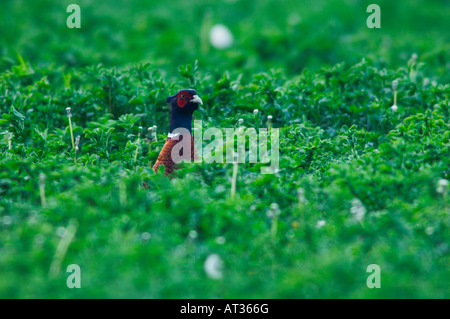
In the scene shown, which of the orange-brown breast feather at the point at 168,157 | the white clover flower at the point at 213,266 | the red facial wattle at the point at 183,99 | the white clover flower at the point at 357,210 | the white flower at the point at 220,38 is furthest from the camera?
the white flower at the point at 220,38

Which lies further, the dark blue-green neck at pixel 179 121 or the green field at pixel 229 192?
the dark blue-green neck at pixel 179 121

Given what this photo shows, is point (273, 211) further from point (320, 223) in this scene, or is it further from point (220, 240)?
point (220, 240)

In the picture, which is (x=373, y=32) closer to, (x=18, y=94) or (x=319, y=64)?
(x=319, y=64)

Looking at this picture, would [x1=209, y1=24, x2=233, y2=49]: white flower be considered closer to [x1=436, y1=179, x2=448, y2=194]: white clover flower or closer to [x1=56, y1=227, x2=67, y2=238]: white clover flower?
[x1=436, y1=179, x2=448, y2=194]: white clover flower

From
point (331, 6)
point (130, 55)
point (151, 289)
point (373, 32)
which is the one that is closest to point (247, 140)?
point (151, 289)

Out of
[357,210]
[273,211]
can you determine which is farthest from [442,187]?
[273,211]

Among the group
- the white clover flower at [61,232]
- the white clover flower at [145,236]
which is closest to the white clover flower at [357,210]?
the white clover flower at [145,236]

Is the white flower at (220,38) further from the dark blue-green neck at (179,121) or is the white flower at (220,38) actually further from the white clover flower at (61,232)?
the white clover flower at (61,232)
